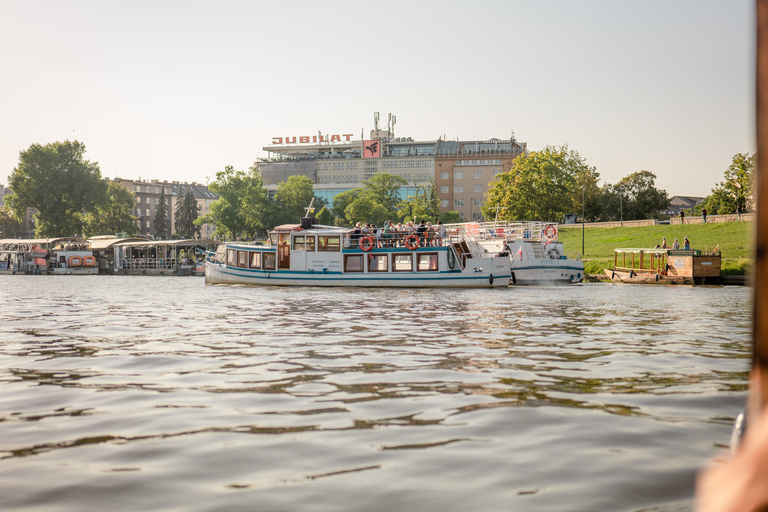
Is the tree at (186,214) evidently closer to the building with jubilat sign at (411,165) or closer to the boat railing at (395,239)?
the building with jubilat sign at (411,165)

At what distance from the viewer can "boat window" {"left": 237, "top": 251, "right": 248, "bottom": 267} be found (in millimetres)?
42781

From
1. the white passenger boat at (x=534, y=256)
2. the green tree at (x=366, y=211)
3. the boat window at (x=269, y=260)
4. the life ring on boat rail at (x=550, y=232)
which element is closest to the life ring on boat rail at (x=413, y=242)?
the white passenger boat at (x=534, y=256)

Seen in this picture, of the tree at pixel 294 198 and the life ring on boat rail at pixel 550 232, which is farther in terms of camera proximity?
the tree at pixel 294 198

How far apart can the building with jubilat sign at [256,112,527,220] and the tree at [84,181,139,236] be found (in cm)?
2596

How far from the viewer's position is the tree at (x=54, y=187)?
94.9 metres

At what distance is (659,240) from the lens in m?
64.5

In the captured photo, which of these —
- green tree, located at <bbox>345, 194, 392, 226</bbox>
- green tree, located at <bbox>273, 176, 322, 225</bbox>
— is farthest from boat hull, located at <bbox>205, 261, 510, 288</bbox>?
green tree, located at <bbox>273, 176, 322, 225</bbox>

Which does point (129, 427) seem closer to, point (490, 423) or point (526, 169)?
point (490, 423)

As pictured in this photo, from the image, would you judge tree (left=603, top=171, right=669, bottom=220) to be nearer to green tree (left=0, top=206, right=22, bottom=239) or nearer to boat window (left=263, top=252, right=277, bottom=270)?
boat window (left=263, top=252, right=277, bottom=270)

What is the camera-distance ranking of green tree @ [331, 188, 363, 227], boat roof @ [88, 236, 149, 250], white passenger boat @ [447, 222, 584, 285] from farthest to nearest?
green tree @ [331, 188, 363, 227]
boat roof @ [88, 236, 149, 250]
white passenger boat @ [447, 222, 584, 285]

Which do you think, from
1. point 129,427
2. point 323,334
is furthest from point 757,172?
point 323,334

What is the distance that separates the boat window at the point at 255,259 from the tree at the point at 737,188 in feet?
119

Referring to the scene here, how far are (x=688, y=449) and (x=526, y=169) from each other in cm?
7648

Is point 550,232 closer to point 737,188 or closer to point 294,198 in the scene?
point 737,188
